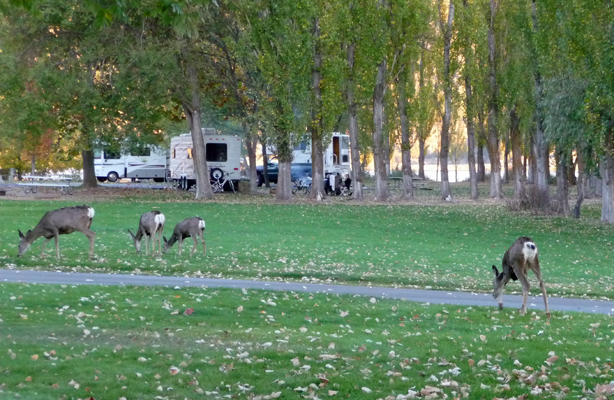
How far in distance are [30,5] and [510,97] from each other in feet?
121

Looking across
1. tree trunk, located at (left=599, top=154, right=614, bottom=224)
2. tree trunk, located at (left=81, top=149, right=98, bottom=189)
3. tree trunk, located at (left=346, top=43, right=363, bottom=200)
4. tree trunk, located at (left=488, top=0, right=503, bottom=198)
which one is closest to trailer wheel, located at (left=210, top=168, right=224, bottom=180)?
tree trunk, located at (left=81, top=149, right=98, bottom=189)

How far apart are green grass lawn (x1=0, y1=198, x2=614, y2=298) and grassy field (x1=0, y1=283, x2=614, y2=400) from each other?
14.3 ft

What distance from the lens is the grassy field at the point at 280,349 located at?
7.84 metres

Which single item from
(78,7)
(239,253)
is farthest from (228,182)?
(239,253)

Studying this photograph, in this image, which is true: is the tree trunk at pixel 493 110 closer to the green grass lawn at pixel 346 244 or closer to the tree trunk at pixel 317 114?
the green grass lawn at pixel 346 244

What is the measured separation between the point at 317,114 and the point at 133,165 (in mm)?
27447

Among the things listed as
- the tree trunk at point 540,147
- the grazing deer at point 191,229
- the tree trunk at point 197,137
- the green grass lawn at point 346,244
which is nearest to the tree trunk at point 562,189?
the tree trunk at point 540,147

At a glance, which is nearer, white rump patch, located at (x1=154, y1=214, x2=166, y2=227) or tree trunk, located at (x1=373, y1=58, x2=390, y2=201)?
white rump patch, located at (x1=154, y1=214, x2=166, y2=227)

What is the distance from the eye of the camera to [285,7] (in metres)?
38.7

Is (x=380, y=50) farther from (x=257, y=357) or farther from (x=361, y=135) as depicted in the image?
(x=257, y=357)

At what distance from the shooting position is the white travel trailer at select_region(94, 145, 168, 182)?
211ft

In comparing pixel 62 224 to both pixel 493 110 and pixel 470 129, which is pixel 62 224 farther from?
pixel 470 129

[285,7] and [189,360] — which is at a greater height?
[285,7]

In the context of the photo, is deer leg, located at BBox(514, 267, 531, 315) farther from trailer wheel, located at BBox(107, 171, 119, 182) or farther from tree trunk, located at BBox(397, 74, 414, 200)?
trailer wheel, located at BBox(107, 171, 119, 182)
